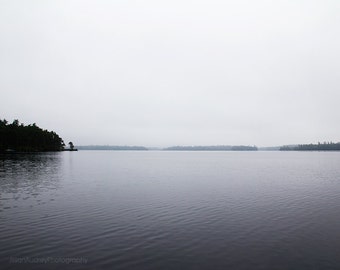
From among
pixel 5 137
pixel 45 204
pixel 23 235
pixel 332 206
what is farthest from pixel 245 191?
pixel 5 137

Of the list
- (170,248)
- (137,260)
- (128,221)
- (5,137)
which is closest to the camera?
(137,260)

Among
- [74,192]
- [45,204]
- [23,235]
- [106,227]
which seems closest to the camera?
[23,235]

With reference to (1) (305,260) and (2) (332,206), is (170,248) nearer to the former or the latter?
(1) (305,260)

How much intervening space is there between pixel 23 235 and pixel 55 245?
4.12m

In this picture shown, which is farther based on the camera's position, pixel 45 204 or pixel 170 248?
pixel 45 204

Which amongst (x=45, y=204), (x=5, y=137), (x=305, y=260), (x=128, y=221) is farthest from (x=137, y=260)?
(x=5, y=137)

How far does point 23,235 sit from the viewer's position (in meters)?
20.8

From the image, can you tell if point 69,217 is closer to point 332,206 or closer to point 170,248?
point 170,248

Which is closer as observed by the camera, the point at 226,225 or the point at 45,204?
the point at 226,225

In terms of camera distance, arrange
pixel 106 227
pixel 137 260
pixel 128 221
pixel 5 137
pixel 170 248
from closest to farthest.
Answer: pixel 137 260, pixel 170 248, pixel 106 227, pixel 128 221, pixel 5 137

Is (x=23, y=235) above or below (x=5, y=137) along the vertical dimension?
below

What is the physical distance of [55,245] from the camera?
742 inches

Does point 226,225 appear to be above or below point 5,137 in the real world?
below

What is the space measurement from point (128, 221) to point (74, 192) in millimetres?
20276
